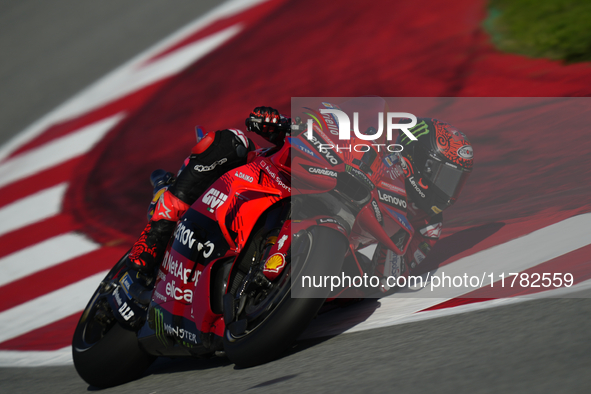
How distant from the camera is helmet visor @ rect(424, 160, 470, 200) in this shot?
2963 millimetres

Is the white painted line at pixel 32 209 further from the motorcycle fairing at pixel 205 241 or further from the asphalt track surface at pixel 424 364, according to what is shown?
the motorcycle fairing at pixel 205 241

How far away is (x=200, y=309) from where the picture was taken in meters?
2.48

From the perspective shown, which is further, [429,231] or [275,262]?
[429,231]

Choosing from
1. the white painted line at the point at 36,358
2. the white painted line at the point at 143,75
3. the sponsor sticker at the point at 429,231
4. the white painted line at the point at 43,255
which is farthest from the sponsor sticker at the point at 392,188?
the white painted line at the point at 143,75

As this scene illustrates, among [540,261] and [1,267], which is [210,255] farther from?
[1,267]

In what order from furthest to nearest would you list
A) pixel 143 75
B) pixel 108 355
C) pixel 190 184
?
pixel 143 75 < pixel 190 184 < pixel 108 355

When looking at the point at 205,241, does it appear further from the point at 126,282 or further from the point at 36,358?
the point at 36,358

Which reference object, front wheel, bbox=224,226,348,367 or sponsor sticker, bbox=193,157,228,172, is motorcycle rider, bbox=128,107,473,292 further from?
front wheel, bbox=224,226,348,367

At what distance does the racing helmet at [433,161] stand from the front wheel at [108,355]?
156cm

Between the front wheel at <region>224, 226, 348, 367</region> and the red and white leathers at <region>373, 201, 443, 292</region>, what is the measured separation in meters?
0.62

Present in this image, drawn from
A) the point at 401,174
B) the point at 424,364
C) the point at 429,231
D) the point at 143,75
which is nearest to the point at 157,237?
the point at 401,174

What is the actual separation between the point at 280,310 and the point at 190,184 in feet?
3.22

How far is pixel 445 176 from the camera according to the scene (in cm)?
299

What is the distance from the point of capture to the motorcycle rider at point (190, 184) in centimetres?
288
